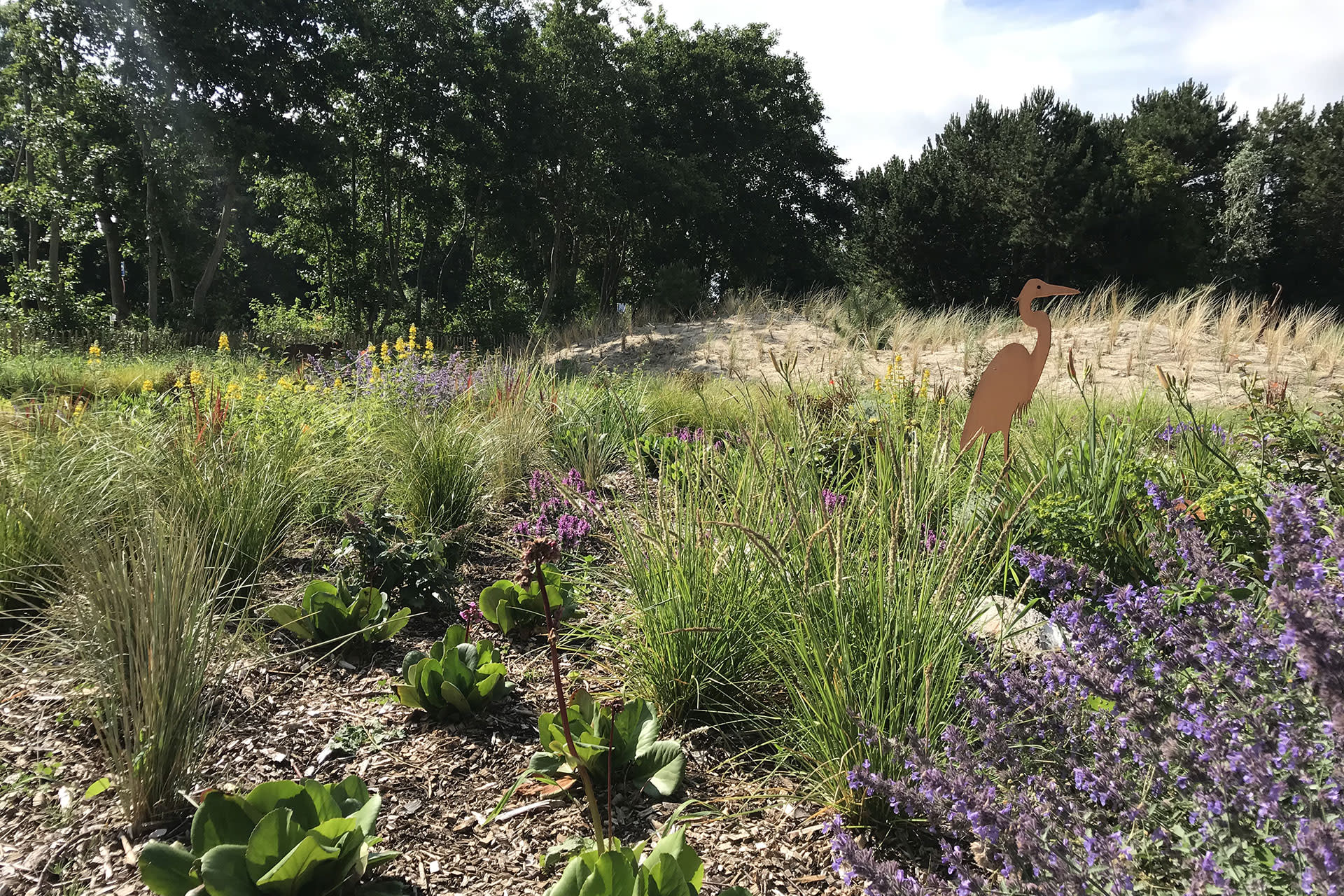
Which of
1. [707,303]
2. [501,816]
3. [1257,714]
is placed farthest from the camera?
[707,303]

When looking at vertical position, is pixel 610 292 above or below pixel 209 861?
above

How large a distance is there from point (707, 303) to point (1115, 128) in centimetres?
1358

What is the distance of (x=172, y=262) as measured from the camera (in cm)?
1664

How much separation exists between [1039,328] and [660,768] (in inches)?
105

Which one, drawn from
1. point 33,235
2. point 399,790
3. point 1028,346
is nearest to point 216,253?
point 33,235

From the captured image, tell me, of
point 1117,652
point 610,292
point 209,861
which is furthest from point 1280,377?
point 610,292

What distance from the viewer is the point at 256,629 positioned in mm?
2275

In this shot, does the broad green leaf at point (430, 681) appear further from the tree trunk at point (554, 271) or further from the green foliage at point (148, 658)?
the tree trunk at point (554, 271)

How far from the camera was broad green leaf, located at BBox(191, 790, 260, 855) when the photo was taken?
4.44 feet

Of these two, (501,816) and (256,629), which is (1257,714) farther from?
(256,629)

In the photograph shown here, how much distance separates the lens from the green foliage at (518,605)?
2469mm

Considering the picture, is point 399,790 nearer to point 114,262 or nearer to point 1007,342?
point 1007,342

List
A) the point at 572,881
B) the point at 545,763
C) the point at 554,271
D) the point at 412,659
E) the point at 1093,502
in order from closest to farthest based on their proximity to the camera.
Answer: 1. the point at 572,881
2. the point at 545,763
3. the point at 412,659
4. the point at 1093,502
5. the point at 554,271

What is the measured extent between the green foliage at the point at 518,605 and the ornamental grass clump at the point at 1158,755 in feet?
4.11
